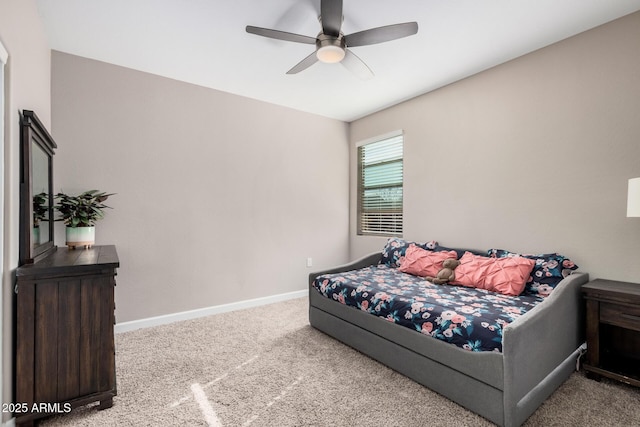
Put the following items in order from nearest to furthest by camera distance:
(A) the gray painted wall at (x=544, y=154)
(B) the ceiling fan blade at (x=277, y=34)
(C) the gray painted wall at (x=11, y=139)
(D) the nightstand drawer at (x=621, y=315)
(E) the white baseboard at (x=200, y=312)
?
(C) the gray painted wall at (x=11, y=139) < (D) the nightstand drawer at (x=621, y=315) < (B) the ceiling fan blade at (x=277, y=34) < (A) the gray painted wall at (x=544, y=154) < (E) the white baseboard at (x=200, y=312)

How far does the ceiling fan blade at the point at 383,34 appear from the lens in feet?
6.26

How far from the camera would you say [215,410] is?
5.88 feet

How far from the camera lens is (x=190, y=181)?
3.34 metres

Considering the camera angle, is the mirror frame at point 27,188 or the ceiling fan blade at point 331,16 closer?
the mirror frame at point 27,188

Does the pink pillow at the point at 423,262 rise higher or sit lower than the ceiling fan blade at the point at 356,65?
lower

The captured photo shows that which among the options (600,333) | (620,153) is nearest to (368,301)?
(600,333)

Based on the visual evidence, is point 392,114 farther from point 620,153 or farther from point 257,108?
point 620,153

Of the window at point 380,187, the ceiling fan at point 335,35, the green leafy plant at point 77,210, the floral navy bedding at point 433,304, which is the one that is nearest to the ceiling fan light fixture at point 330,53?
the ceiling fan at point 335,35

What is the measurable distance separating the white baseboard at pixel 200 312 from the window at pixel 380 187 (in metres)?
1.41

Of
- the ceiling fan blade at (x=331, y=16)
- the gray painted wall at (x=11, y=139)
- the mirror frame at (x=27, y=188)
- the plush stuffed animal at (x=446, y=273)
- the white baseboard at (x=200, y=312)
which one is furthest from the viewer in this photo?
the white baseboard at (x=200, y=312)

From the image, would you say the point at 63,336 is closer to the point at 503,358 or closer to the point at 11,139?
the point at 11,139

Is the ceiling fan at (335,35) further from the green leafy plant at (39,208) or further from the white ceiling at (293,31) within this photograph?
the green leafy plant at (39,208)

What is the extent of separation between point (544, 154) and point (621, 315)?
135 cm

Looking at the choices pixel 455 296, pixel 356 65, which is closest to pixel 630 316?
pixel 455 296
